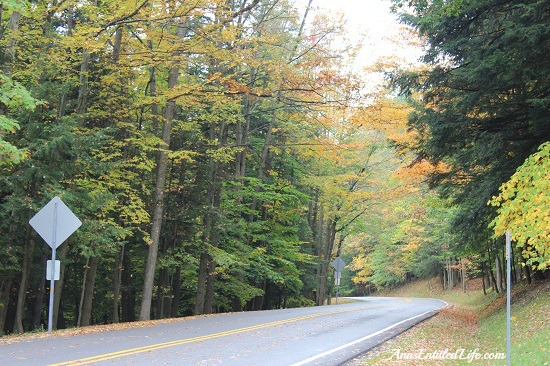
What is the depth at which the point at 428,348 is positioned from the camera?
38.2ft

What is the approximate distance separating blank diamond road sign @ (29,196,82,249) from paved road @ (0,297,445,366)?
2216 mm

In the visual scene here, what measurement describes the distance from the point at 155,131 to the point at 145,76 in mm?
2474

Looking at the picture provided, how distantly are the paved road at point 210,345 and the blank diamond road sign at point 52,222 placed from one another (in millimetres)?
2216

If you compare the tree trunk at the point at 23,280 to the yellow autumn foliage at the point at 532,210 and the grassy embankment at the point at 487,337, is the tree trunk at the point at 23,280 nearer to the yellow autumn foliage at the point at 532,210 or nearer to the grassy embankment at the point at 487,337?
the grassy embankment at the point at 487,337

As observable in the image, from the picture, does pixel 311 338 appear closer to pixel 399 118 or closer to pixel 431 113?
pixel 431 113

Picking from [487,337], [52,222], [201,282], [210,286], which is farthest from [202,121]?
[487,337]

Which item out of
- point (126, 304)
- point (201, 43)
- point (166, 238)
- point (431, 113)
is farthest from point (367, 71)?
point (126, 304)

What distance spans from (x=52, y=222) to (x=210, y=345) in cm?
453

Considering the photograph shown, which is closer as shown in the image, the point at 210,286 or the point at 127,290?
the point at 210,286

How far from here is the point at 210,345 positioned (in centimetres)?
1026

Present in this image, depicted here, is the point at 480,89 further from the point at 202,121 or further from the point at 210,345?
the point at 202,121

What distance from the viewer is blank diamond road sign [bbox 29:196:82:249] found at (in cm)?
1114

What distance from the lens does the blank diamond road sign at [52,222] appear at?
11.1 metres

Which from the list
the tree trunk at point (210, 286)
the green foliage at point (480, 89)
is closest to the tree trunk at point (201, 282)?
the tree trunk at point (210, 286)
